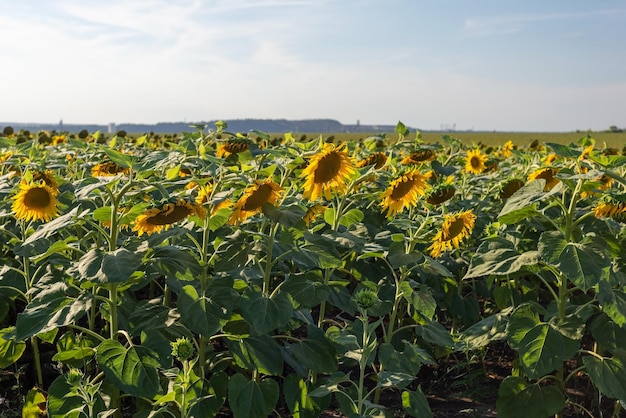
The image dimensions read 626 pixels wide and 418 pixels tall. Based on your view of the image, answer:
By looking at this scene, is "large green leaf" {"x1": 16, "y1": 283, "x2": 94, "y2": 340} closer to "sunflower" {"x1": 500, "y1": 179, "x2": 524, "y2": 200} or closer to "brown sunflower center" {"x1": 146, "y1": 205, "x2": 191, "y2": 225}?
"brown sunflower center" {"x1": 146, "y1": 205, "x2": 191, "y2": 225}

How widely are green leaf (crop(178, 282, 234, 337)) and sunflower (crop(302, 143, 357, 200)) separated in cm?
61

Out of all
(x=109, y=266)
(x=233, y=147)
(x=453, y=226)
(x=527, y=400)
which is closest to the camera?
(x=109, y=266)

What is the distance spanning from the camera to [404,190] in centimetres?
326

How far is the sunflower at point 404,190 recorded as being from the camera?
10.6 feet

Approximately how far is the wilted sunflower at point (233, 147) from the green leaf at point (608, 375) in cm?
189

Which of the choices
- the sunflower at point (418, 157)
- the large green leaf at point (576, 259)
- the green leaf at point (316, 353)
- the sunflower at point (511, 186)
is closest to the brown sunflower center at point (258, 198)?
the green leaf at point (316, 353)

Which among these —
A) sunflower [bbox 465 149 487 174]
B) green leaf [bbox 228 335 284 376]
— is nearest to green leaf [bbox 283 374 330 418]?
green leaf [bbox 228 335 284 376]

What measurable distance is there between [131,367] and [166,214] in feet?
1.83

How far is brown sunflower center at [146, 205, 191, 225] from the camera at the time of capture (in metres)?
2.44

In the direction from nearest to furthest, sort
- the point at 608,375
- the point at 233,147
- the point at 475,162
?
the point at 608,375, the point at 233,147, the point at 475,162

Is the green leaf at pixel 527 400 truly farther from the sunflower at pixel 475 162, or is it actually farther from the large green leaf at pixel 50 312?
the sunflower at pixel 475 162

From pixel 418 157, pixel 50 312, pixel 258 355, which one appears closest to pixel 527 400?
pixel 258 355

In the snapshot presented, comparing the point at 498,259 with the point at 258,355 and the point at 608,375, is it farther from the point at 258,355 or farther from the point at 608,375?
the point at 258,355

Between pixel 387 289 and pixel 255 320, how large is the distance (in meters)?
0.98
